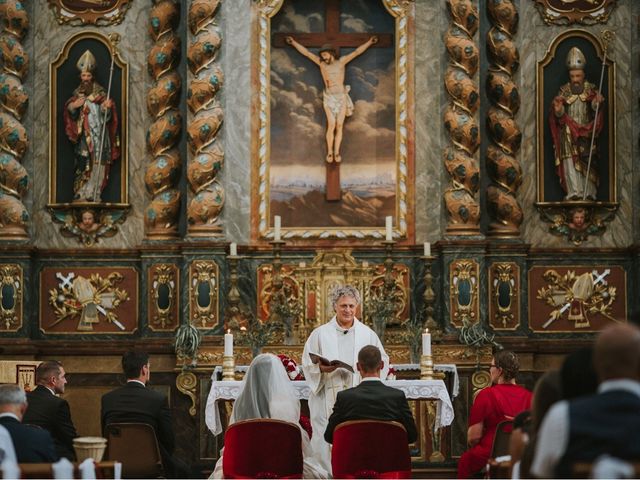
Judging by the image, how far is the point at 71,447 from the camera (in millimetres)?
10867

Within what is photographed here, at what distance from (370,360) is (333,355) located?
293cm

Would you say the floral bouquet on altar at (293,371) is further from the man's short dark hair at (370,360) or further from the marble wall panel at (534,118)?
the marble wall panel at (534,118)

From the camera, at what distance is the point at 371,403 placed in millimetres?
9844

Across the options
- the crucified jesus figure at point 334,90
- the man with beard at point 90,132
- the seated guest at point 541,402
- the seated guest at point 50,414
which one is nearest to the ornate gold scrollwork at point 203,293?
the man with beard at point 90,132

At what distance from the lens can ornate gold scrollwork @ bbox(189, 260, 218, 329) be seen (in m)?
16.1

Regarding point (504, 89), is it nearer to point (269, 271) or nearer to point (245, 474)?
point (269, 271)

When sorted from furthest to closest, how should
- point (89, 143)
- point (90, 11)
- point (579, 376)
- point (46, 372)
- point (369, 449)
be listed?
point (90, 11) → point (89, 143) → point (46, 372) → point (369, 449) → point (579, 376)

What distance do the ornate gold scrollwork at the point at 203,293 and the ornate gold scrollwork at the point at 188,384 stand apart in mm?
639

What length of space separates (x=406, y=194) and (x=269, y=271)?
1.94 metres

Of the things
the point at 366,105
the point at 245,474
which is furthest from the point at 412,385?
the point at 366,105

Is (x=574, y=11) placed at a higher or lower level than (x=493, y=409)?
higher

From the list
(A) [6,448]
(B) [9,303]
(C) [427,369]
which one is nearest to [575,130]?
(C) [427,369]

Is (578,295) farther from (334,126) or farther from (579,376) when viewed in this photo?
(579,376)

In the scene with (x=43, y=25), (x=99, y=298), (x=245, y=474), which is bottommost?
(x=245, y=474)
